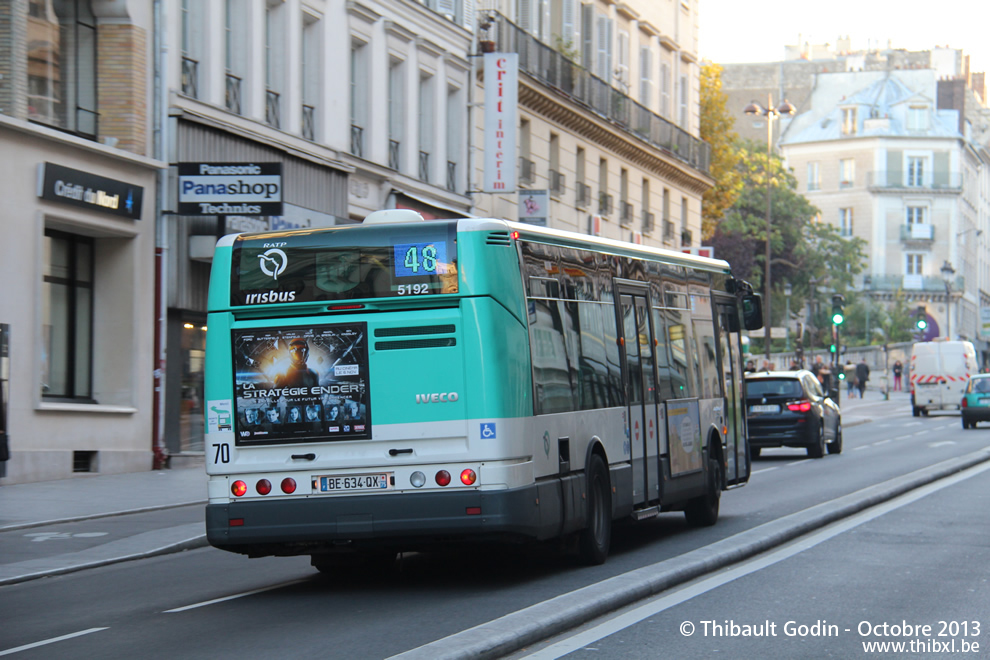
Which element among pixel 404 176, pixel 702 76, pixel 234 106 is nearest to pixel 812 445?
pixel 404 176

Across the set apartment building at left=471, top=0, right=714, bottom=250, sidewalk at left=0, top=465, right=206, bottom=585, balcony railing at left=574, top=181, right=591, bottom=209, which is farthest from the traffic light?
sidewalk at left=0, top=465, right=206, bottom=585

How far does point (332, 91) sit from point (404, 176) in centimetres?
334

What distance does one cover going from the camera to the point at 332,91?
2967cm

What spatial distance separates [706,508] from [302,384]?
19.8 ft

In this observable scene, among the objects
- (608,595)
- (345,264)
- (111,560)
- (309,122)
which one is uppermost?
(309,122)

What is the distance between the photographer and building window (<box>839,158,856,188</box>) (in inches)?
4601

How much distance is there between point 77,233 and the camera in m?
23.3

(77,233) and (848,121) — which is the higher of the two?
(848,121)

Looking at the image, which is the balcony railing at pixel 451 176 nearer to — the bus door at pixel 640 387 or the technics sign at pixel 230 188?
the technics sign at pixel 230 188

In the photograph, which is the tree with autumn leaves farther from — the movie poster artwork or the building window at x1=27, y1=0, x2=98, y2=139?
the movie poster artwork

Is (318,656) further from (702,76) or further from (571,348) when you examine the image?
(702,76)

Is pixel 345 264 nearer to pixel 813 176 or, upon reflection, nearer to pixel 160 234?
pixel 160 234

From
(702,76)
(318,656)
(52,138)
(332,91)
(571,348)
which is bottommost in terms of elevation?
(318,656)

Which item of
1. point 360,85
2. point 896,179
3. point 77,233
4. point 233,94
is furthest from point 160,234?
point 896,179
